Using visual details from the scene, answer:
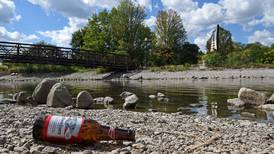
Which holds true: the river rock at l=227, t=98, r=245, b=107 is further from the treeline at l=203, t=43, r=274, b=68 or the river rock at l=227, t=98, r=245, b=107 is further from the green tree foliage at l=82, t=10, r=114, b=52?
the green tree foliage at l=82, t=10, r=114, b=52

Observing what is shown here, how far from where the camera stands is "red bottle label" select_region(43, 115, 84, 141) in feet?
19.7

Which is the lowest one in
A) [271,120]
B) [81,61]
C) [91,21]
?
[271,120]

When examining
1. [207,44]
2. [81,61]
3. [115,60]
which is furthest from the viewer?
[207,44]

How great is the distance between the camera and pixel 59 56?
44219 millimetres

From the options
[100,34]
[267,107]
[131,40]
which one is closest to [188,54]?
[131,40]

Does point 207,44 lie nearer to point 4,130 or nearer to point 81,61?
point 81,61

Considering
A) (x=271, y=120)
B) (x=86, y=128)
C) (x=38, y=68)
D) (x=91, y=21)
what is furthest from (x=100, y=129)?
Answer: (x=91, y=21)

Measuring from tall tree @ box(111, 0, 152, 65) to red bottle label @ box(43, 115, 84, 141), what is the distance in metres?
56.4

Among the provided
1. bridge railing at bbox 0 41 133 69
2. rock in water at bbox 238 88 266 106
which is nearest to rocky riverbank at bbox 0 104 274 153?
rock in water at bbox 238 88 266 106

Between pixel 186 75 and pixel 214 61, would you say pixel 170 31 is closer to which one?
pixel 214 61

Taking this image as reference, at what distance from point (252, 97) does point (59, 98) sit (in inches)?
312

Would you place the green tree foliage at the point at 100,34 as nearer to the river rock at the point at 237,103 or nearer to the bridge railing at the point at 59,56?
the bridge railing at the point at 59,56

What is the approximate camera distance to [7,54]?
37.4m

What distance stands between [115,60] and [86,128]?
47635mm
